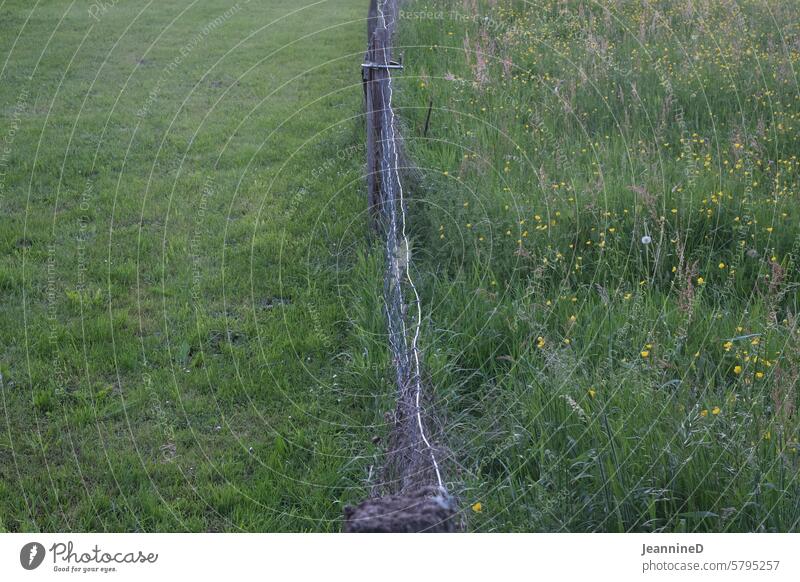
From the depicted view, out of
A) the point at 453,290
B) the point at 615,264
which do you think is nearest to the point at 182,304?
the point at 453,290

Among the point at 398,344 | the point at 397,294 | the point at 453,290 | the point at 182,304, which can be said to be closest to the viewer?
the point at 398,344

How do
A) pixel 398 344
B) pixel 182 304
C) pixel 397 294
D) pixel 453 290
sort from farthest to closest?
pixel 182 304
pixel 453 290
pixel 397 294
pixel 398 344

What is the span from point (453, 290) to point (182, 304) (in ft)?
5.36

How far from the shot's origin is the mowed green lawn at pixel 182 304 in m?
3.82

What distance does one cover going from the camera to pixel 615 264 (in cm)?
501

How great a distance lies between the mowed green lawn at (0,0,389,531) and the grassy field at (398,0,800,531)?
63 cm

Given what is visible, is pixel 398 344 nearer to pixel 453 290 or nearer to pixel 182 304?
pixel 453 290

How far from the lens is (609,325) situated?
4320 mm

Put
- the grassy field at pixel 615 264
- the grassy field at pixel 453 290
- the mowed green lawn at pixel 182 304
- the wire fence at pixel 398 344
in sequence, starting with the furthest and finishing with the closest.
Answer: the mowed green lawn at pixel 182 304 → the grassy field at pixel 453 290 → the grassy field at pixel 615 264 → the wire fence at pixel 398 344

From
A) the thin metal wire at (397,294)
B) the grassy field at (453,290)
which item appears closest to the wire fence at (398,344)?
the thin metal wire at (397,294)

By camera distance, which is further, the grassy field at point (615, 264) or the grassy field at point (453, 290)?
the grassy field at point (453, 290)

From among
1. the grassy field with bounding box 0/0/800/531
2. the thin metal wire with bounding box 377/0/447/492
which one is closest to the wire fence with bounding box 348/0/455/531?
the thin metal wire with bounding box 377/0/447/492

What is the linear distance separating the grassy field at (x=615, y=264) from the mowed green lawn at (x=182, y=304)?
63 centimetres

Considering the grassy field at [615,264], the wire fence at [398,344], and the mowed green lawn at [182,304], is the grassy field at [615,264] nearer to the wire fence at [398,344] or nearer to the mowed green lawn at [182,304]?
the wire fence at [398,344]
